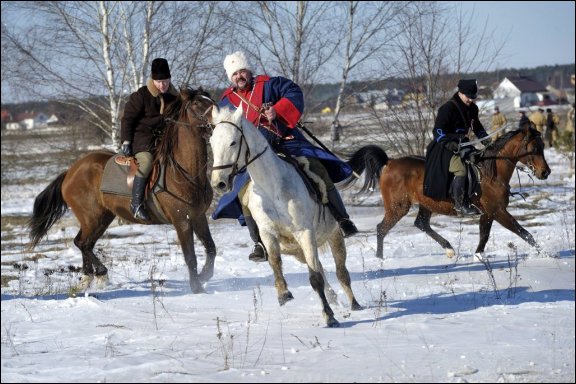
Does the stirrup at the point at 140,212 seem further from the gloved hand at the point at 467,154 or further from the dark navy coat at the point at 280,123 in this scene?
the gloved hand at the point at 467,154

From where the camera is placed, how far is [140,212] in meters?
10.5

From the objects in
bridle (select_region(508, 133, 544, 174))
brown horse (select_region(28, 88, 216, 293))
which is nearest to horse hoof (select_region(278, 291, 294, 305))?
brown horse (select_region(28, 88, 216, 293))

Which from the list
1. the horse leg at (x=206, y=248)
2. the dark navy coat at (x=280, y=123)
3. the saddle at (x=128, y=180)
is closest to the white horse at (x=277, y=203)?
the dark navy coat at (x=280, y=123)

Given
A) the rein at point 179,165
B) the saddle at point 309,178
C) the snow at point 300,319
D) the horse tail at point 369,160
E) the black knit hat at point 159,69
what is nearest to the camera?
the snow at point 300,319

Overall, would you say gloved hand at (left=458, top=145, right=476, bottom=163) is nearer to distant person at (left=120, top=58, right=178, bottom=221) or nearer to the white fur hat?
distant person at (left=120, top=58, right=178, bottom=221)

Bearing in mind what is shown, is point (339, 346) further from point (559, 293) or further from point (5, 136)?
point (5, 136)

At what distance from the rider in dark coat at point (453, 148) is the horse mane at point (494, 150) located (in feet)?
1.04

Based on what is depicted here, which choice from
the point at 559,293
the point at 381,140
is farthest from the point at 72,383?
the point at 381,140

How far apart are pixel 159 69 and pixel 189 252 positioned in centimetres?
222

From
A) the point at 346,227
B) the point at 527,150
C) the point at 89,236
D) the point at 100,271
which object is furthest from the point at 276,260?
the point at 527,150

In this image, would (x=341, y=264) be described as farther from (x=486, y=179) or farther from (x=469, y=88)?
(x=486, y=179)

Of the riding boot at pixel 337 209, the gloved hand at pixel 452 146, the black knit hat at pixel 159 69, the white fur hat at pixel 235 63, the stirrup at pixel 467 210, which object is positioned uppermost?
the black knit hat at pixel 159 69

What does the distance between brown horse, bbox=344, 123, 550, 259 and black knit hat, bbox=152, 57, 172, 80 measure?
3758 mm

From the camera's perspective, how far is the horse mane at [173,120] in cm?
973
